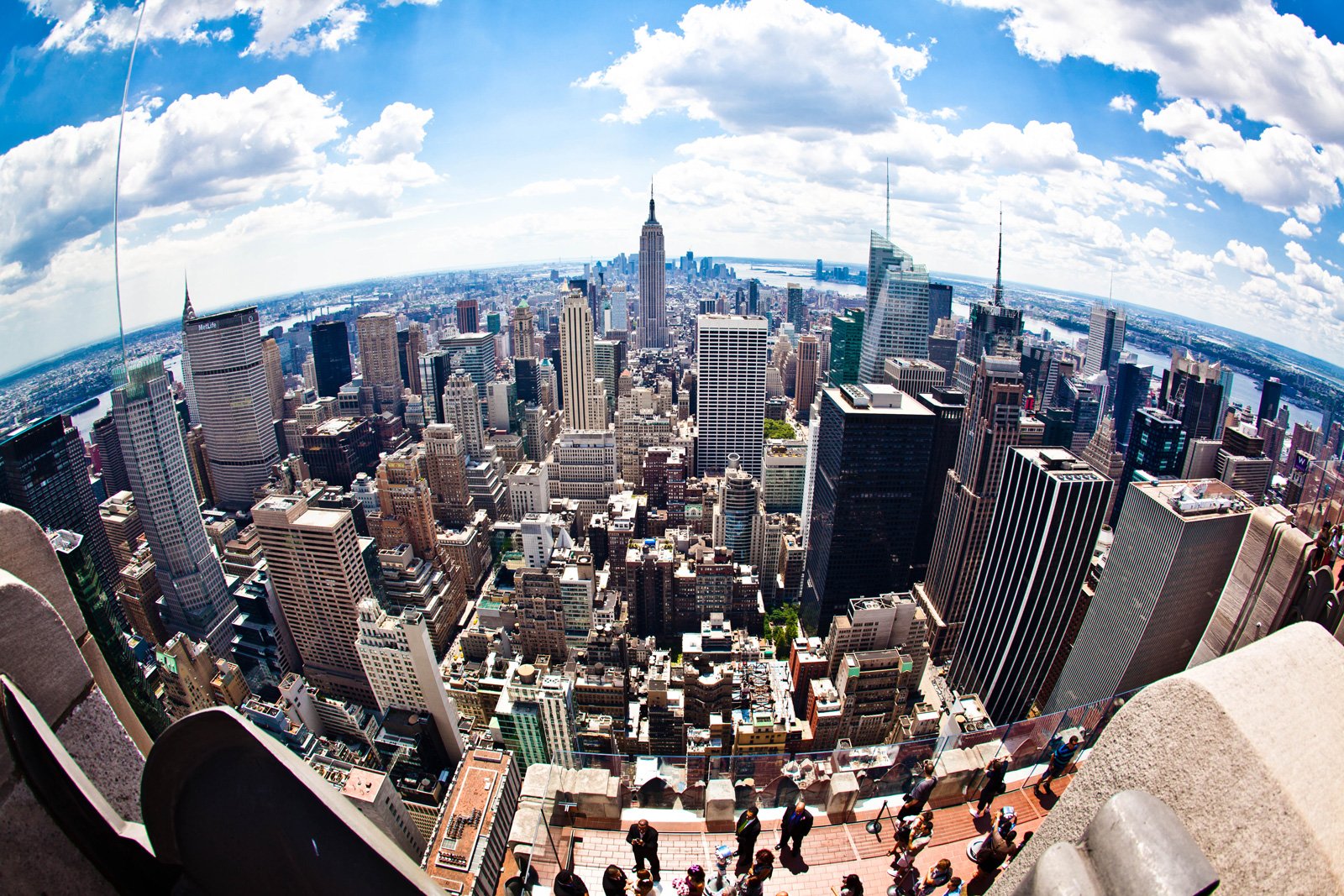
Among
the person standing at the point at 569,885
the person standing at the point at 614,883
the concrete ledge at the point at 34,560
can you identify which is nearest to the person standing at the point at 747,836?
the person standing at the point at 614,883

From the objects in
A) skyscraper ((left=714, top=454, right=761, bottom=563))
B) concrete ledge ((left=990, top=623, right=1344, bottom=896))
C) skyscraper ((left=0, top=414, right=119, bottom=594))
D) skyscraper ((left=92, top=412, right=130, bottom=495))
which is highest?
concrete ledge ((left=990, top=623, right=1344, bottom=896))

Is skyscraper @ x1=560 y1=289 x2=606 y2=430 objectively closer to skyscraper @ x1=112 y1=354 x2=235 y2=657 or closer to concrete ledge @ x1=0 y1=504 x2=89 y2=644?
skyscraper @ x1=112 y1=354 x2=235 y2=657

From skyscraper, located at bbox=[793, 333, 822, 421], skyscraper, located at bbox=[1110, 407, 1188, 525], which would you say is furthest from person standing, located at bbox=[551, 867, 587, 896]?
skyscraper, located at bbox=[793, 333, 822, 421]

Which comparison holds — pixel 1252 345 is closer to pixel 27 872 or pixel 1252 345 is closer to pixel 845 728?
pixel 845 728

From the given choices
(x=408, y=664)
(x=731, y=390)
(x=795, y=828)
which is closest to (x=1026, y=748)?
(x=795, y=828)

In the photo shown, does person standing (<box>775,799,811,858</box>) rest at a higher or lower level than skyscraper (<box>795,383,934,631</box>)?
higher
